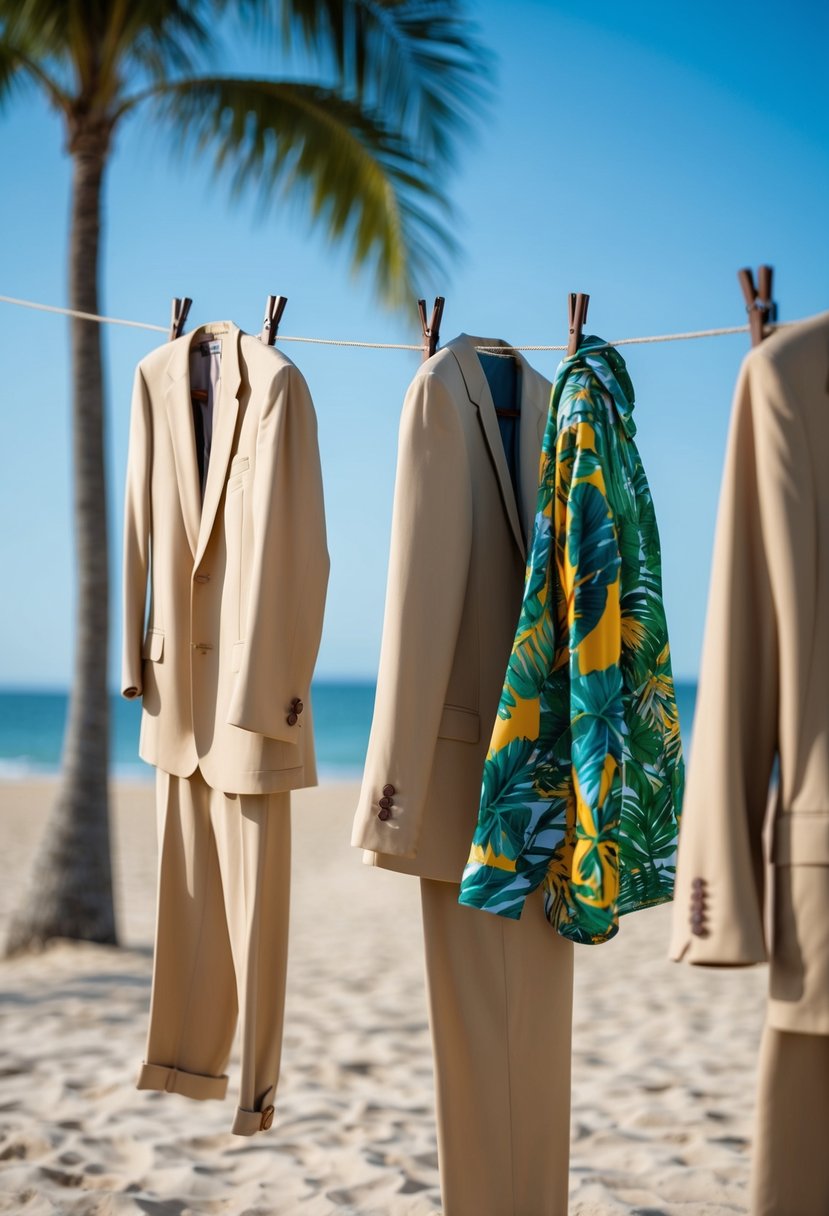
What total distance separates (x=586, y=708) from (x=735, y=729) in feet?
1.42

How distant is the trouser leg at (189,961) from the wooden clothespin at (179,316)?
3.86 feet

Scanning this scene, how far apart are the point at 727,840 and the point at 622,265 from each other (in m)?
20.9

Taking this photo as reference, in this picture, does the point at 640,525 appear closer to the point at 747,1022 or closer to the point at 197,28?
the point at 747,1022

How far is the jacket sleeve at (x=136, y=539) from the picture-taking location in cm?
308

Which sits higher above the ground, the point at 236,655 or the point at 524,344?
the point at 524,344

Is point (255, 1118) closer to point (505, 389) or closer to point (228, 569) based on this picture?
point (228, 569)

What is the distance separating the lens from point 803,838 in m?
1.75

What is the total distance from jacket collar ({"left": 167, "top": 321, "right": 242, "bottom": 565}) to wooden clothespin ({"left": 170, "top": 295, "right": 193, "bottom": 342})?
0.17 feet

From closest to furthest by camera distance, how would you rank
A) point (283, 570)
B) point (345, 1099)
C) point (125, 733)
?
1. point (283, 570)
2. point (345, 1099)
3. point (125, 733)

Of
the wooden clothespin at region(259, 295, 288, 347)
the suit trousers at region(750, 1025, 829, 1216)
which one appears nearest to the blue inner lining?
the wooden clothespin at region(259, 295, 288, 347)

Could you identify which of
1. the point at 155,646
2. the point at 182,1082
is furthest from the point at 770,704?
the point at 182,1082

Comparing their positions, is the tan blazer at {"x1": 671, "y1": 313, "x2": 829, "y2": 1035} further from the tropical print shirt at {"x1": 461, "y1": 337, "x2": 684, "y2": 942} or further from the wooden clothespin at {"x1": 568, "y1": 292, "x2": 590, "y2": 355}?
the wooden clothespin at {"x1": 568, "y1": 292, "x2": 590, "y2": 355}

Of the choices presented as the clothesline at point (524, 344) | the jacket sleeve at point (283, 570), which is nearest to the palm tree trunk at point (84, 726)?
the clothesline at point (524, 344)

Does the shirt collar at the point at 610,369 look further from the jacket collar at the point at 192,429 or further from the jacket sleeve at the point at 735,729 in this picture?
the jacket collar at the point at 192,429
